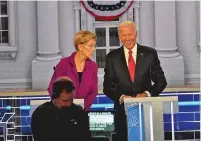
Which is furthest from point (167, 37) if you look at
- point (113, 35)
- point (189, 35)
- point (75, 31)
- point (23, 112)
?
point (23, 112)

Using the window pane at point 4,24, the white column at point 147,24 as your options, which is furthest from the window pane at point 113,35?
the window pane at point 4,24

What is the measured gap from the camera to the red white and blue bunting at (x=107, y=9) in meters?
7.71

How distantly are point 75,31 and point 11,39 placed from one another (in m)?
0.86

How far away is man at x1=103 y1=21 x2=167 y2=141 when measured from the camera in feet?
14.1

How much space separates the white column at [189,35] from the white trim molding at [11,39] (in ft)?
7.22

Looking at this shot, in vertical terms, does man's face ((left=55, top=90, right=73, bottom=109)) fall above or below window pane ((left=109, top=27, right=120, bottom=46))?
below

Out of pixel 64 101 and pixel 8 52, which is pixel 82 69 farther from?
pixel 8 52

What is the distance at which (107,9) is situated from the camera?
7.73 metres

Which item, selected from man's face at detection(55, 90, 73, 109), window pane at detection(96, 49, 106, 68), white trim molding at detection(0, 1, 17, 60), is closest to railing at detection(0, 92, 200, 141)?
white trim molding at detection(0, 1, 17, 60)

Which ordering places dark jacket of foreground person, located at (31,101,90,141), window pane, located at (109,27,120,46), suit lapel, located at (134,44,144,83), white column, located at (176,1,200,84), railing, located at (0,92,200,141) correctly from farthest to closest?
1. window pane, located at (109,27,120,46)
2. white column, located at (176,1,200,84)
3. railing, located at (0,92,200,141)
4. suit lapel, located at (134,44,144,83)
5. dark jacket of foreground person, located at (31,101,90,141)

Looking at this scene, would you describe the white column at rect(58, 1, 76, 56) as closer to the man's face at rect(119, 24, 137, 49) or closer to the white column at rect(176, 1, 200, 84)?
the white column at rect(176, 1, 200, 84)

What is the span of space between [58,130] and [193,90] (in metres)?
4.18

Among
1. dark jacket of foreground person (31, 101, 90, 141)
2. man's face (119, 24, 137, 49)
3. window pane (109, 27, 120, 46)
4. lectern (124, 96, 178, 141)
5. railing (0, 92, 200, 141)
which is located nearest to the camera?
dark jacket of foreground person (31, 101, 90, 141)

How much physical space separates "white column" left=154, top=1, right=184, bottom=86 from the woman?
3.40m
